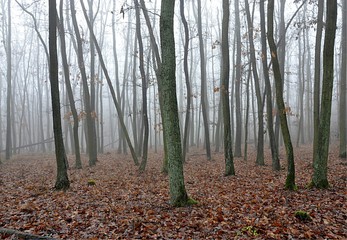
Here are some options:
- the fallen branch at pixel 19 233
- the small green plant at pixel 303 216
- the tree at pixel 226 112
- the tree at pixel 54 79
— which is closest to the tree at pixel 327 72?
the small green plant at pixel 303 216

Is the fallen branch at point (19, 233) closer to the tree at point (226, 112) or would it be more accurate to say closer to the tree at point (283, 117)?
the tree at point (283, 117)

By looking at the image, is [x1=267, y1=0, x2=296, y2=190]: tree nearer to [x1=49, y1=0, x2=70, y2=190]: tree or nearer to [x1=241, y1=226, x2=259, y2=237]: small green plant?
[x1=241, y1=226, x2=259, y2=237]: small green plant

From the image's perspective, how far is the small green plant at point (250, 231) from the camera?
4.91 meters

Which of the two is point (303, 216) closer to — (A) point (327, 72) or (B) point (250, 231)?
(B) point (250, 231)

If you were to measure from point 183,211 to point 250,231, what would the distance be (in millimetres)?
1789

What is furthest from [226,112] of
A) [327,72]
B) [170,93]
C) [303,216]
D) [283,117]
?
[303,216]

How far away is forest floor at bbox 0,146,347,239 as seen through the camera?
5.15 metres

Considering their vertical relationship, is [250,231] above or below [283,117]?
below

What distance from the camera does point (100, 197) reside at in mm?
8281

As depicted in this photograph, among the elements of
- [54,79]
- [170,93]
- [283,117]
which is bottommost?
[283,117]

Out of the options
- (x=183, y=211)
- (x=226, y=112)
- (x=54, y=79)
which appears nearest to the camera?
(x=183, y=211)

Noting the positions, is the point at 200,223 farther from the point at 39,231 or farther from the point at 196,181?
the point at 196,181

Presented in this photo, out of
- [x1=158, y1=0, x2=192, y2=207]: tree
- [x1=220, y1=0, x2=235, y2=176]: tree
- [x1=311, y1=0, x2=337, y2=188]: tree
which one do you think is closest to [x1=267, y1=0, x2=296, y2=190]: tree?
[x1=311, y1=0, x2=337, y2=188]: tree

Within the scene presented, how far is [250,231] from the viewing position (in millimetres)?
5020
